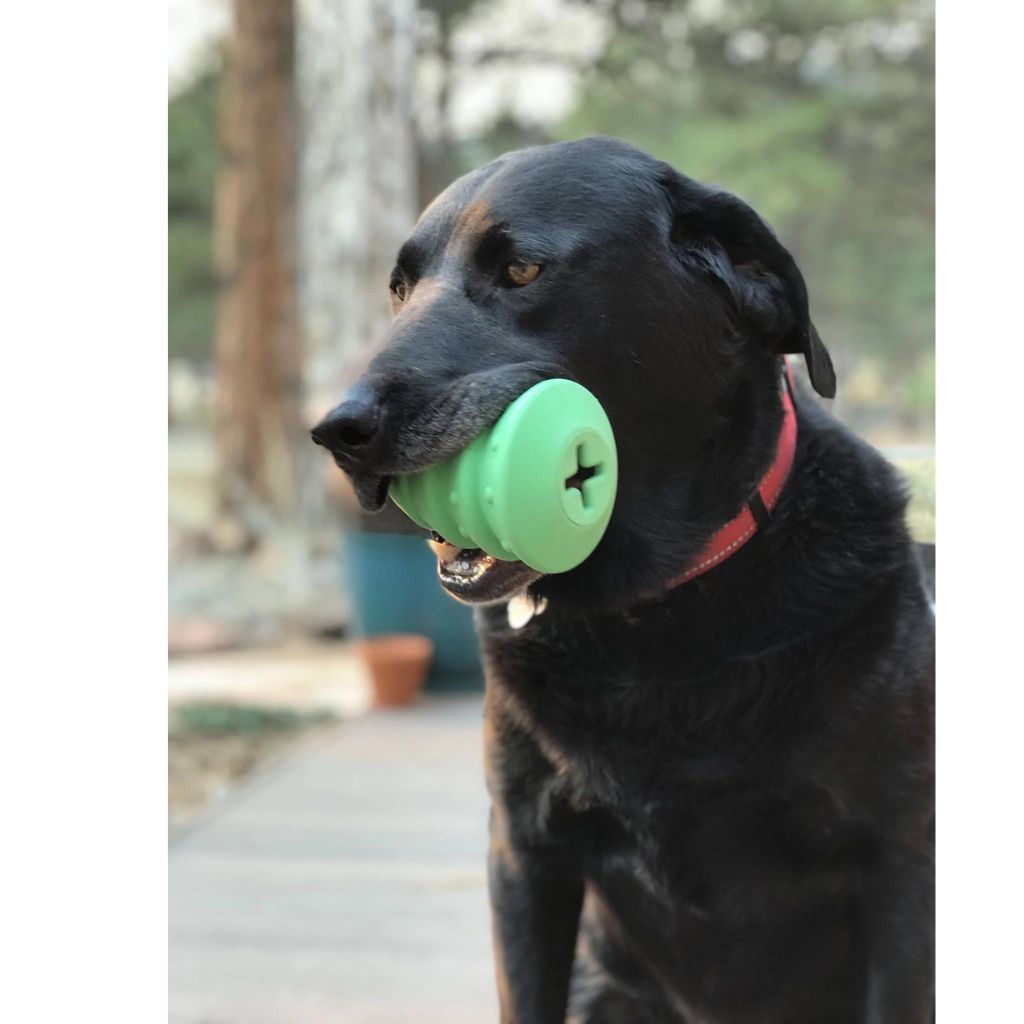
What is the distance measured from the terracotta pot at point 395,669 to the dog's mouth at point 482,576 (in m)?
3.28

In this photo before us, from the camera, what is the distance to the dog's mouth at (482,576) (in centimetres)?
128

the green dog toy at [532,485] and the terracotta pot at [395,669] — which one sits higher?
the green dog toy at [532,485]

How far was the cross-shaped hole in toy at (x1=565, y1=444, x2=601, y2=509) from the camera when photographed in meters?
1.23

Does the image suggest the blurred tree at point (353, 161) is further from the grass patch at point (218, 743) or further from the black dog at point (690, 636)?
the black dog at point (690, 636)

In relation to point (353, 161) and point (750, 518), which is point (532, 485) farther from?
point (353, 161)

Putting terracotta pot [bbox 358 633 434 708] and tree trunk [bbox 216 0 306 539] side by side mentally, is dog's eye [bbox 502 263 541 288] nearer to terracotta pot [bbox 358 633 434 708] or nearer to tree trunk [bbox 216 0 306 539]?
terracotta pot [bbox 358 633 434 708]

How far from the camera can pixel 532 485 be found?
3.83 ft

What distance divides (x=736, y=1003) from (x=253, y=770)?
8.54ft

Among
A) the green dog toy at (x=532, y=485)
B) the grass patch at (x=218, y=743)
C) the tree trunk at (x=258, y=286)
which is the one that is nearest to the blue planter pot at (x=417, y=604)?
the grass patch at (x=218, y=743)

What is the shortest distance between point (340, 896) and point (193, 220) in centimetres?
798

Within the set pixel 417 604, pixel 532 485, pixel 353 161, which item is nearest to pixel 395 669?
pixel 417 604

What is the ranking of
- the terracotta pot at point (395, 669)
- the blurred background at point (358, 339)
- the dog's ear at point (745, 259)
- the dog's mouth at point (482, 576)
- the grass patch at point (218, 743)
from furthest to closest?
1. the terracotta pot at point (395, 669)
2. the grass patch at point (218, 743)
3. the blurred background at point (358, 339)
4. the dog's ear at point (745, 259)
5. the dog's mouth at point (482, 576)
